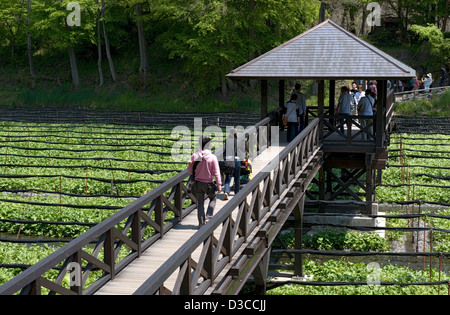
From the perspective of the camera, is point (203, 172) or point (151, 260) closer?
point (151, 260)

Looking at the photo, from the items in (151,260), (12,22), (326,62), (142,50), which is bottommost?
(151,260)

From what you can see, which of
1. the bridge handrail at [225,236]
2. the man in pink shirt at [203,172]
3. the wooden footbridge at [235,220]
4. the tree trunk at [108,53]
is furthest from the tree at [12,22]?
the man in pink shirt at [203,172]

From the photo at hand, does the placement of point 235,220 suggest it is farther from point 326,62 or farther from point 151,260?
point 326,62

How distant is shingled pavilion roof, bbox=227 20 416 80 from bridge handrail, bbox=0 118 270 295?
6433 mm

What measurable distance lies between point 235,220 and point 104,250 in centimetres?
Answer: 214

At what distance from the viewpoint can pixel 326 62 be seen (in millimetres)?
→ 18516

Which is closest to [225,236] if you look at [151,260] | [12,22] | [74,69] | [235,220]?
[235,220]

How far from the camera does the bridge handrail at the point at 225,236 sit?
27.3ft

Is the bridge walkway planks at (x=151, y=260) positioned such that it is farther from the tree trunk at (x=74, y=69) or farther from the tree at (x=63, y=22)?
the tree trunk at (x=74, y=69)

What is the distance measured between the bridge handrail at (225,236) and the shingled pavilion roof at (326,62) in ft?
9.67

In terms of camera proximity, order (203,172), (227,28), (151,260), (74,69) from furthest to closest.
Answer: (74,69) < (227,28) < (203,172) < (151,260)

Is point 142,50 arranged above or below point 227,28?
below

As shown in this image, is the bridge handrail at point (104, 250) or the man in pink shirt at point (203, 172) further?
the man in pink shirt at point (203, 172)
